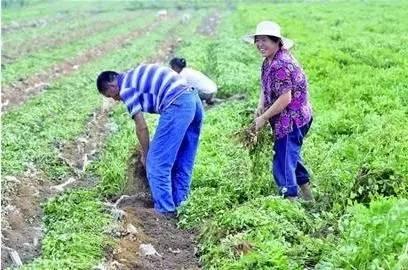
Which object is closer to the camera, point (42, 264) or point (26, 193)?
point (42, 264)

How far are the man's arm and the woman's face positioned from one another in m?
1.35

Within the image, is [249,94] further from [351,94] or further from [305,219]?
[305,219]

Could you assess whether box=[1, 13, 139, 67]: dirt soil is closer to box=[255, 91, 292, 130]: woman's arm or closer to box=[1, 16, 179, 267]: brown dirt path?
box=[1, 16, 179, 267]: brown dirt path

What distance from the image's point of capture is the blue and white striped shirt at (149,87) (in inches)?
282

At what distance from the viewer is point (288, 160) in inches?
279

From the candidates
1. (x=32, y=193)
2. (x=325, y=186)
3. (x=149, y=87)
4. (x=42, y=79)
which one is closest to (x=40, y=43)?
(x=42, y=79)

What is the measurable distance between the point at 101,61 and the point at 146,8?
111 ft

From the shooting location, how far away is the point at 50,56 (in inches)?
883

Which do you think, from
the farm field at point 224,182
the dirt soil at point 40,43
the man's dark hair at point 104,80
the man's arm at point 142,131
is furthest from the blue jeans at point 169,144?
the dirt soil at point 40,43

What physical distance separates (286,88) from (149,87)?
1386mm

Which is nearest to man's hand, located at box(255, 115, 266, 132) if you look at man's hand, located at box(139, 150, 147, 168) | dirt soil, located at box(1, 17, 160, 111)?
man's hand, located at box(139, 150, 147, 168)

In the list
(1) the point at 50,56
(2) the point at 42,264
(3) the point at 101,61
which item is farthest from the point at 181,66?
(1) the point at 50,56

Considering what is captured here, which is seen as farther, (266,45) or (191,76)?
(191,76)

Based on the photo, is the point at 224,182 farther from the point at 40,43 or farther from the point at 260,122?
the point at 40,43
